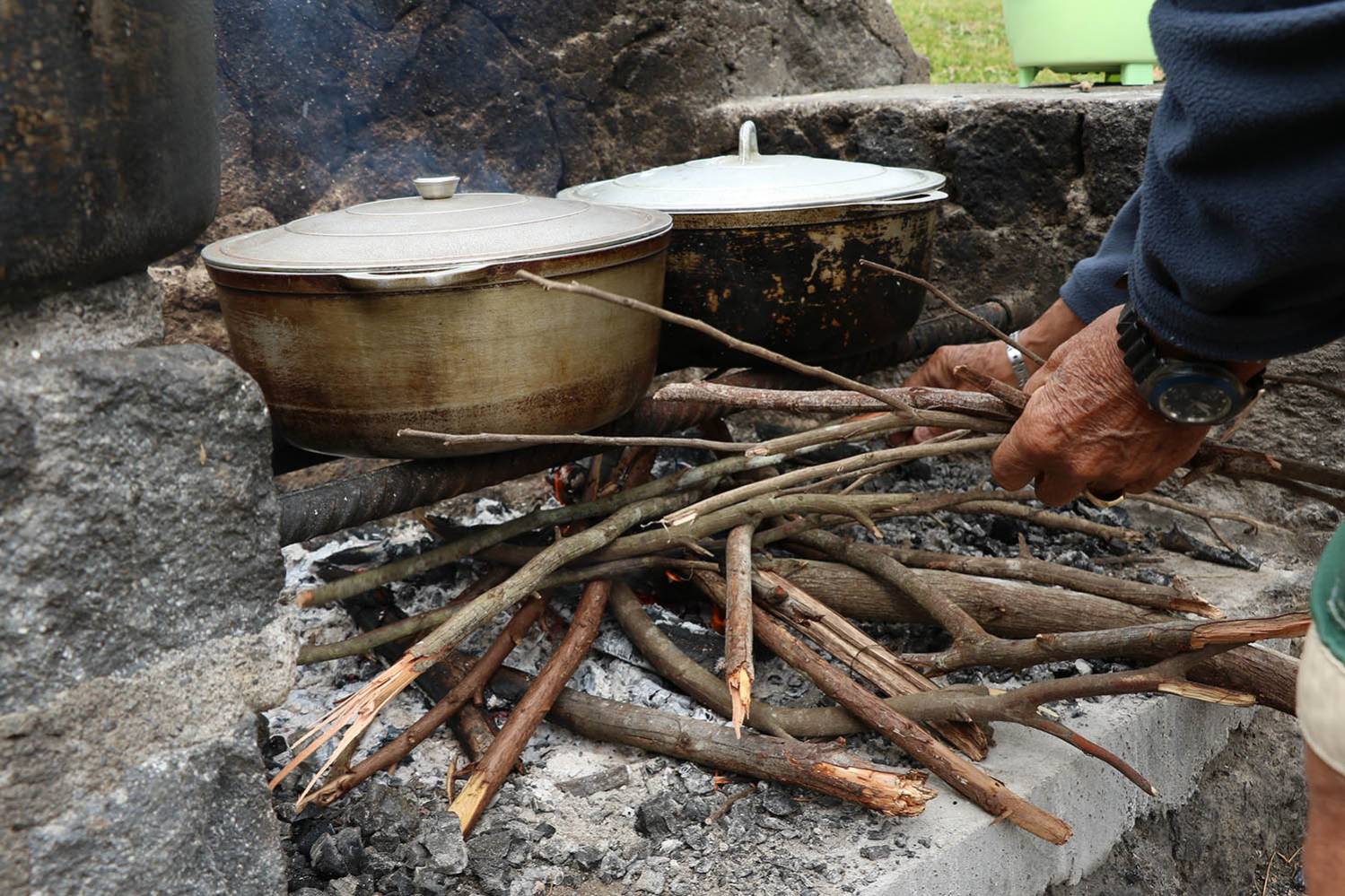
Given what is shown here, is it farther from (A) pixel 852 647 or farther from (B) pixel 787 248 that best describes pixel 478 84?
(A) pixel 852 647

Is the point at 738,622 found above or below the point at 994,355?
below

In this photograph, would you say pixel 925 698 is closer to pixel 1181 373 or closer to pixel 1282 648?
pixel 1181 373

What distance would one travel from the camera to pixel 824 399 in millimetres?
1874

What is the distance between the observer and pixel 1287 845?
2.45 metres

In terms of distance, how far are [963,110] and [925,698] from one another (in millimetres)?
1913

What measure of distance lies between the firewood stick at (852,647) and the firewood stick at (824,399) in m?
0.46

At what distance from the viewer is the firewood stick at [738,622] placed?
1871mm

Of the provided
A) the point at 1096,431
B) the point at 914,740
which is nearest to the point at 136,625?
the point at 914,740

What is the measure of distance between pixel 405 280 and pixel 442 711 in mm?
831

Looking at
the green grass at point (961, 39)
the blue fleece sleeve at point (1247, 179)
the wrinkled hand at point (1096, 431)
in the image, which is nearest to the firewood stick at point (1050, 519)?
the wrinkled hand at point (1096, 431)

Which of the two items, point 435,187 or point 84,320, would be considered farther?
point 435,187

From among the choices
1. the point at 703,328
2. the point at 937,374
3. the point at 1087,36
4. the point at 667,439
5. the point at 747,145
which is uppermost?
the point at 1087,36

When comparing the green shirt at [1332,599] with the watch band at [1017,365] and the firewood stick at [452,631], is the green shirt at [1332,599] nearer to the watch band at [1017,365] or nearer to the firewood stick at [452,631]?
the firewood stick at [452,631]

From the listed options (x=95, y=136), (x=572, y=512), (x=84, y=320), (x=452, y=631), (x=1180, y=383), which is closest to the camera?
(x=95, y=136)
